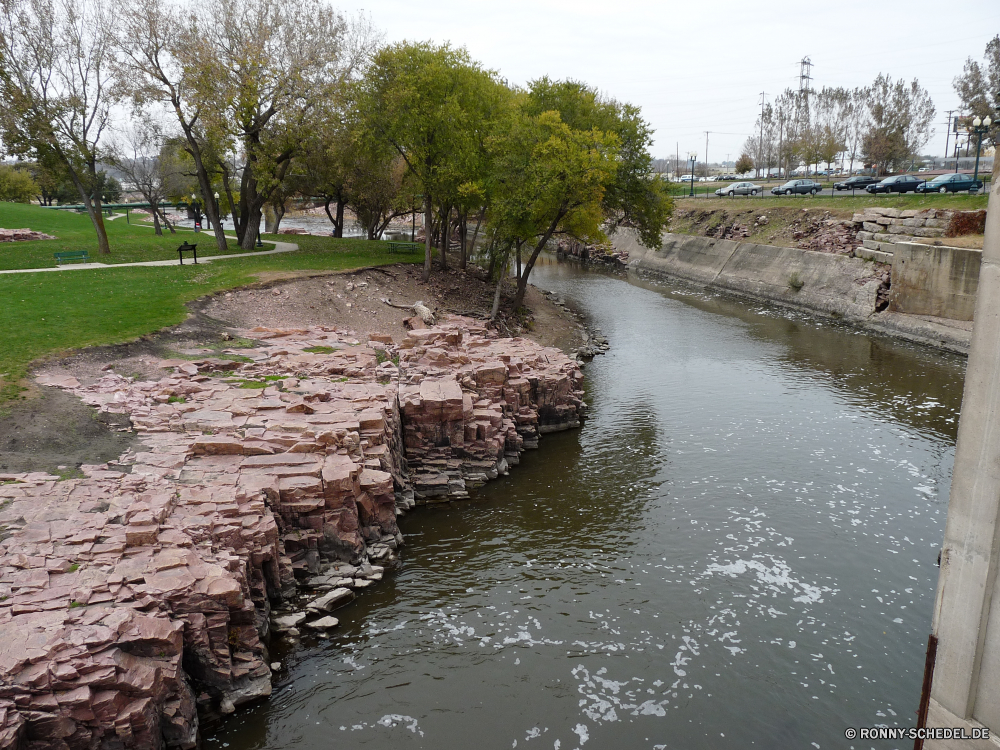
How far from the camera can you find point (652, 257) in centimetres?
7025

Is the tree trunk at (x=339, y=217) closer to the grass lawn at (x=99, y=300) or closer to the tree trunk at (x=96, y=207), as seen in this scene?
the grass lawn at (x=99, y=300)

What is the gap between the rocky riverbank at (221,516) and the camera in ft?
35.2

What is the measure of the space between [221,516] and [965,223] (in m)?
45.8

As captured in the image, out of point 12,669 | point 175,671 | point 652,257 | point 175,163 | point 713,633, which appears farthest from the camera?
point 652,257

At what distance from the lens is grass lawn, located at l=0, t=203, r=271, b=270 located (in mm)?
39250

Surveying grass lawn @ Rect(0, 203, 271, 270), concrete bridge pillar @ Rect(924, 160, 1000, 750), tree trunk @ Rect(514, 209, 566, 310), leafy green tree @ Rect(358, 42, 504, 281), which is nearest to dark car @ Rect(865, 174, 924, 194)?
tree trunk @ Rect(514, 209, 566, 310)

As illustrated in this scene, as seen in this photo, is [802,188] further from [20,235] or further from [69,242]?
[20,235]

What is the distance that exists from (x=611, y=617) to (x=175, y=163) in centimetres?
6517

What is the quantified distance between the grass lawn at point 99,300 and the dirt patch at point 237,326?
74 centimetres

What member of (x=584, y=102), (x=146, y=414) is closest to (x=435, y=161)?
(x=584, y=102)

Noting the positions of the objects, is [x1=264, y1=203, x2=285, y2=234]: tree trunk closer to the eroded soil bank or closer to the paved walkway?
the paved walkway

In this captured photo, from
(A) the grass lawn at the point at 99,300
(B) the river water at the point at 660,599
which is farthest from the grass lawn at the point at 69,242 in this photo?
(B) the river water at the point at 660,599

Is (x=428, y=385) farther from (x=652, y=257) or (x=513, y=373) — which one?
(x=652, y=257)

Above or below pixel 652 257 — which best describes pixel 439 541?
below
